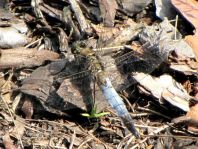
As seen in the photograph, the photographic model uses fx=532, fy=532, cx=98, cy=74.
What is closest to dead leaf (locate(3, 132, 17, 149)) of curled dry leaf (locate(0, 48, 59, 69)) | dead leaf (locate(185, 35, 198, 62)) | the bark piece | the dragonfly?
the dragonfly

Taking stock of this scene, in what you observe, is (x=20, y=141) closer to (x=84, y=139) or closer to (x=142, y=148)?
(x=84, y=139)

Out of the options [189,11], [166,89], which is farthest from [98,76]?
[189,11]

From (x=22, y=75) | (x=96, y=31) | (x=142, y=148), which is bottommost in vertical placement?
(x=142, y=148)

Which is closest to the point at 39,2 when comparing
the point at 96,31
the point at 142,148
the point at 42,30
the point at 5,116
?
the point at 42,30

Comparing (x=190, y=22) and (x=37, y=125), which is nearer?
(x=37, y=125)

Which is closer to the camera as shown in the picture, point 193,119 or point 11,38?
point 193,119

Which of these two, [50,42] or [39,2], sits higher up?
[39,2]

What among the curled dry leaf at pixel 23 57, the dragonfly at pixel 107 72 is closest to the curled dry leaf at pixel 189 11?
the dragonfly at pixel 107 72

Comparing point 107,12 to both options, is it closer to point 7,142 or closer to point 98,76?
point 98,76
